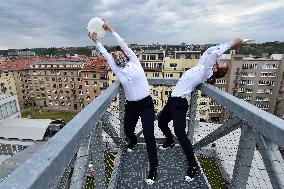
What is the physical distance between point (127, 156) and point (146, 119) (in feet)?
2.93

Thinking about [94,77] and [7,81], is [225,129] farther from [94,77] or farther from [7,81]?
[7,81]

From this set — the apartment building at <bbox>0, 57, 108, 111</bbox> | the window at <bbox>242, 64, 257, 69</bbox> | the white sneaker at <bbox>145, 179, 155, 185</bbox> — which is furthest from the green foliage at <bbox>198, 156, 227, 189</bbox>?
the apartment building at <bbox>0, 57, 108, 111</bbox>


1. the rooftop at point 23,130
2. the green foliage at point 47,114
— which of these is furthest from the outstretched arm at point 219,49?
the green foliage at point 47,114

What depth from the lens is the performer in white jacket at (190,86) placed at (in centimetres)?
356

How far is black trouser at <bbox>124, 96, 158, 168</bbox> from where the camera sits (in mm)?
3539

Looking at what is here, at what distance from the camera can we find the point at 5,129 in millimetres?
30375

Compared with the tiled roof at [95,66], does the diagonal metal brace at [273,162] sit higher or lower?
higher

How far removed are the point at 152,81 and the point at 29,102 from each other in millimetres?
60927

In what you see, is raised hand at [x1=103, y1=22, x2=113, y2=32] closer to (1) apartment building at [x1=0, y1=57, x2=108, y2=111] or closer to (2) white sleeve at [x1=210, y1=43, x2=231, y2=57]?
(2) white sleeve at [x1=210, y1=43, x2=231, y2=57]

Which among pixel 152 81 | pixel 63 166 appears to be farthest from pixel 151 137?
pixel 63 166

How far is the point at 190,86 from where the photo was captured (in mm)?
3826

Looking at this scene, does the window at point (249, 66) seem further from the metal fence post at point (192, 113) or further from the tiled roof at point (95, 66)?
the metal fence post at point (192, 113)

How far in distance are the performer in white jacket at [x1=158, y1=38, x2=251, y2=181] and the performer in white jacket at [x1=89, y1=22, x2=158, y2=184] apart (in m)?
0.33

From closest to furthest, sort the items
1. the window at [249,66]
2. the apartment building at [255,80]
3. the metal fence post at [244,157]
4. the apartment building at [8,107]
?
1. the metal fence post at [244,157]
2. the apartment building at [8,107]
3. the apartment building at [255,80]
4. the window at [249,66]
